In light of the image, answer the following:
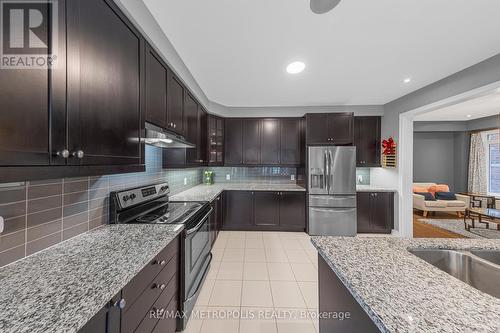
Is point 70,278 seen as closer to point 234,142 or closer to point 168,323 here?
point 168,323

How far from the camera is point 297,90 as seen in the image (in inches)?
132

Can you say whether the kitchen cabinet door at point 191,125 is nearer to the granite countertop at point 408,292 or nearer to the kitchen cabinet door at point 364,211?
the granite countertop at point 408,292

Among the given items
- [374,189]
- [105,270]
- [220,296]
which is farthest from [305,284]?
[374,189]

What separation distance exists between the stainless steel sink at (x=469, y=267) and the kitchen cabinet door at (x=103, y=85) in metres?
1.87

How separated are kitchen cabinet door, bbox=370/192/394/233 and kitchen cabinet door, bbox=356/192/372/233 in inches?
2.3

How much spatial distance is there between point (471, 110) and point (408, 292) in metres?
6.81

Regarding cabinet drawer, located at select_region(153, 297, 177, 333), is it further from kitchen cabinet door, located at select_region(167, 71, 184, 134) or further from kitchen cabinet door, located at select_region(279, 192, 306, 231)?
kitchen cabinet door, located at select_region(279, 192, 306, 231)

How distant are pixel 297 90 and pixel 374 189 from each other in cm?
244

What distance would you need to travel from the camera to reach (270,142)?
14.0ft

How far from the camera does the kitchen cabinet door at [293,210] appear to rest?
3877mm

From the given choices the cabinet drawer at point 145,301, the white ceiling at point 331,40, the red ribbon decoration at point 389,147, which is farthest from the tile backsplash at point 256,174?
the cabinet drawer at point 145,301

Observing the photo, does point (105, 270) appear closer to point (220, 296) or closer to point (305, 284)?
point (220, 296)

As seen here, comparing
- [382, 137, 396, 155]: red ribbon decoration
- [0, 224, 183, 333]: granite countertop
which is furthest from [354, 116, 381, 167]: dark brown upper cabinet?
[0, 224, 183, 333]: granite countertop

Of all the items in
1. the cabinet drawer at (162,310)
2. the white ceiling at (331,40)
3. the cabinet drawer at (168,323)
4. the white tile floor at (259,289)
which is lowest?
the white tile floor at (259,289)
